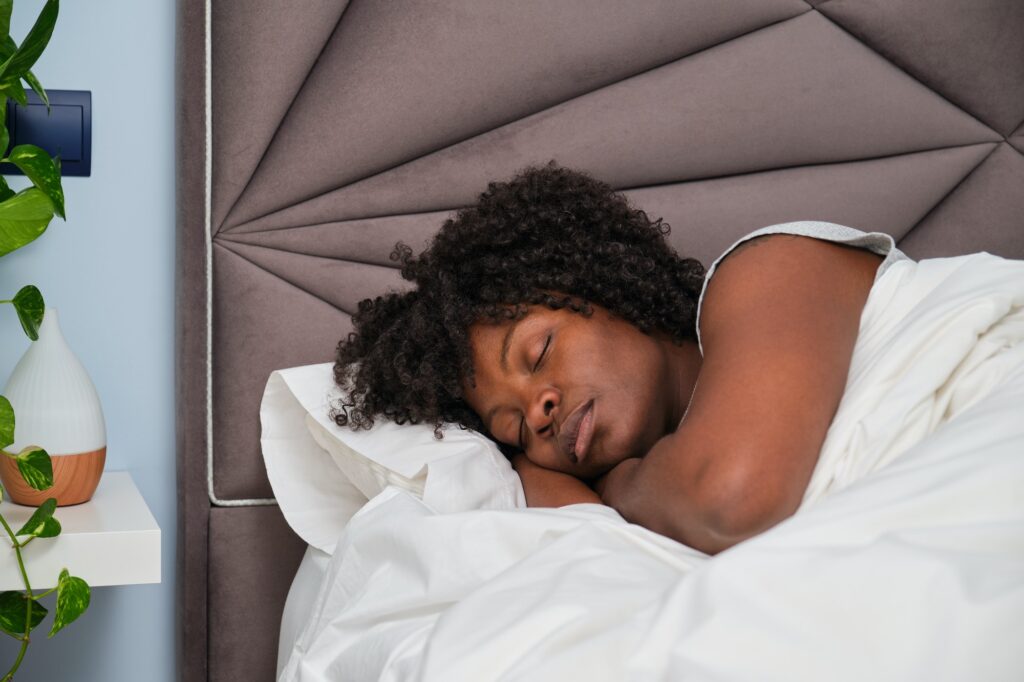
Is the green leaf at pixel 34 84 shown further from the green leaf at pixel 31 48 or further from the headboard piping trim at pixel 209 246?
the headboard piping trim at pixel 209 246

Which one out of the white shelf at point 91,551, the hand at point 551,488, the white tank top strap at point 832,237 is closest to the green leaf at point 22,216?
the white shelf at point 91,551

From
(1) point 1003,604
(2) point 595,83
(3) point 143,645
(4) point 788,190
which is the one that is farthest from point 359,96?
(1) point 1003,604

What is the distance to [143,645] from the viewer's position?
150cm

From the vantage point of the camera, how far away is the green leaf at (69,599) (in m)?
1.12

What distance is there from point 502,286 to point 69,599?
25.0 inches

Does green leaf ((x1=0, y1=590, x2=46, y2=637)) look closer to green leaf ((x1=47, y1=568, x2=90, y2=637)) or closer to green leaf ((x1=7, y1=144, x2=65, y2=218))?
green leaf ((x1=47, y1=568, x2=90, y2=637))

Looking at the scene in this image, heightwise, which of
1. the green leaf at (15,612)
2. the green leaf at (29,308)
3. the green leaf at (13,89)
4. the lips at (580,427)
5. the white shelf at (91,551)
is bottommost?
the green leaf at (15,612)

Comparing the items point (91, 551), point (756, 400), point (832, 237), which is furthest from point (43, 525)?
point (832, 237)

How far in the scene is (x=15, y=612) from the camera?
121 centimetres

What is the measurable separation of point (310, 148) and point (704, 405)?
0.78 meters

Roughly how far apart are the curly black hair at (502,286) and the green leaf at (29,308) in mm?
379

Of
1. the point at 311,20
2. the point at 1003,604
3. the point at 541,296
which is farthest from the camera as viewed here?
the point at 311,20

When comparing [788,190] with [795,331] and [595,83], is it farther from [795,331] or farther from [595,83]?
[795,331]

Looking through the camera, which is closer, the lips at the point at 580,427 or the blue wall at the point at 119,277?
the lips at the point at 580,427
